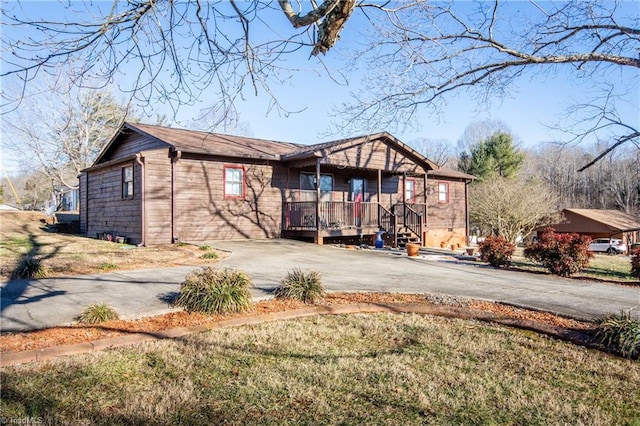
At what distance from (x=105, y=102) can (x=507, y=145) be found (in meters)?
33.2

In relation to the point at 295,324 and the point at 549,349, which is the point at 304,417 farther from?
the point at 549,349

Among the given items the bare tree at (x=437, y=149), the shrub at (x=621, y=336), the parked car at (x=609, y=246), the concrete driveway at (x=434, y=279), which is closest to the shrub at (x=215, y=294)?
the concrete driveway at (x=434, y=279)

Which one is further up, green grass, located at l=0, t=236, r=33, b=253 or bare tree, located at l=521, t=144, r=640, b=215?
bare tree, located at l=521, t=144, r=640, b=215

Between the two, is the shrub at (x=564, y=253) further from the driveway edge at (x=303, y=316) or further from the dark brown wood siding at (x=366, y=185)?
the dark brown wood siding at (x=366, y=185)

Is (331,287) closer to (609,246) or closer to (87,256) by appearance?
(87,256)

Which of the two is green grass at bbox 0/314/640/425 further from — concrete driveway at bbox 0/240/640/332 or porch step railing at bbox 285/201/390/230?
porch step railing at bbox 285/201/390/230

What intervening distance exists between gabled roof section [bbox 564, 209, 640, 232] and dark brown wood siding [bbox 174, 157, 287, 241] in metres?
30.7

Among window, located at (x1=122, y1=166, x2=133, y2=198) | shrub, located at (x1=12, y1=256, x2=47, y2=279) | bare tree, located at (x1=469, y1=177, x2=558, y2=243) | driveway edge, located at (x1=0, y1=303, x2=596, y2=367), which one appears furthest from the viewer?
bare tree, located at (x1=469, y1=177, x2=558, y2=243)

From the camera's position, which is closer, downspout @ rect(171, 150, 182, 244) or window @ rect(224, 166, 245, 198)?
downspout @ rect(171, 150, 182, 244)

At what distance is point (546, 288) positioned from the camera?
27.3 ft

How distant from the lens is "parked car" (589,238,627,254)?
3222 cm

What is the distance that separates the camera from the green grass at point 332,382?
303 cm

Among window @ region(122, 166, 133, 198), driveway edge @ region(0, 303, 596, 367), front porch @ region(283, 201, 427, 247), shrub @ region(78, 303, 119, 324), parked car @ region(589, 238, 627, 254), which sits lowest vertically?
parked car @ region(589, 238, 627, 254)

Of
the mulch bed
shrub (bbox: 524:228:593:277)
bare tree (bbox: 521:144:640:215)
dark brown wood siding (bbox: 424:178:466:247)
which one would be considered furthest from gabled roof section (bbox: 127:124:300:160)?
bare tree (bbox: 521:144:640:215)
